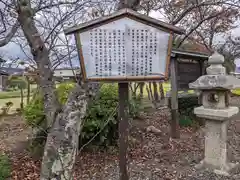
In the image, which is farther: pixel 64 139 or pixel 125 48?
pixel 64 139

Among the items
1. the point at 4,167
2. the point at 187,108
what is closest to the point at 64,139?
the point at 4,167

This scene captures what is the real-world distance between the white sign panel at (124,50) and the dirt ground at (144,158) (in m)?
2.37

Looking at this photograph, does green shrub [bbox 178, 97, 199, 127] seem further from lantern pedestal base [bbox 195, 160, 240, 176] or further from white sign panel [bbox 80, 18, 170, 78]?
white sign panel [bbox 80, 18, 170, 78]

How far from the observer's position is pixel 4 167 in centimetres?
431

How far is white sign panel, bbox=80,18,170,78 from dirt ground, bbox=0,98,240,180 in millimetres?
2373

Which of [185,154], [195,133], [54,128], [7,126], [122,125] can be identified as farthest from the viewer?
[7,126]

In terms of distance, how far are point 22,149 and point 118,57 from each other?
13.0 ft

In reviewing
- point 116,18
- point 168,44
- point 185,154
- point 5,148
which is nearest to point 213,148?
point 185,154

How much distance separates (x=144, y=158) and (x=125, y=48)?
10.3 ft

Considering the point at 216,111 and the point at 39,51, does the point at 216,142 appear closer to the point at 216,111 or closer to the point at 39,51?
the point at 216,111

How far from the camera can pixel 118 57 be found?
243 cm

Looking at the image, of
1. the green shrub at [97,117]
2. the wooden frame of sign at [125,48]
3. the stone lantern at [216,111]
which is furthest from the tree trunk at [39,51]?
the stone lantern at [216,111]

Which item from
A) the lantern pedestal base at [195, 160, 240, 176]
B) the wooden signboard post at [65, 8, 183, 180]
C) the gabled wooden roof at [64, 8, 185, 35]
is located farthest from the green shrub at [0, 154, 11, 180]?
the lantern pedestal base at [195, 160, 240, 176]

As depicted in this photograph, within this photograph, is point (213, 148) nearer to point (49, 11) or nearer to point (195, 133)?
point (195, 133)
